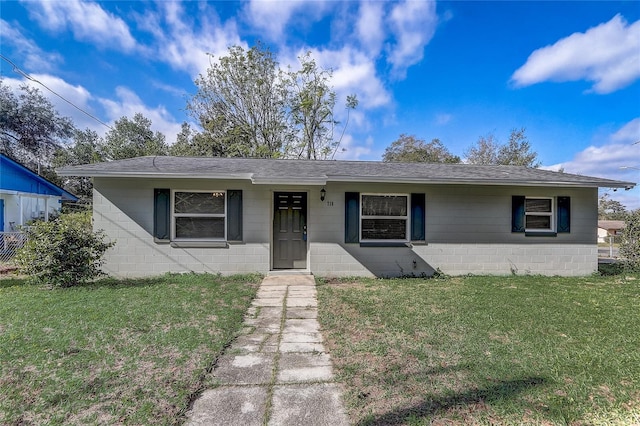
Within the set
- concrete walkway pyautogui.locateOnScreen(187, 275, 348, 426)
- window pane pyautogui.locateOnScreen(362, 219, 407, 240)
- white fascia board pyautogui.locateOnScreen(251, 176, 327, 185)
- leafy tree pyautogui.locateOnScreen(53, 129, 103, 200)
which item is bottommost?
concrete walkway pyautogui.locateOnScreen(187, 275, 348, 426)

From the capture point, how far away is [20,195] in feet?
43.2

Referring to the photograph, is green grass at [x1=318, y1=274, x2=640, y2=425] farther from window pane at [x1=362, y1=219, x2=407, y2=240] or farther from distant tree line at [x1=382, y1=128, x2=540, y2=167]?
distant tree line at [x1=382, y1=128, x2=540, y2=167]

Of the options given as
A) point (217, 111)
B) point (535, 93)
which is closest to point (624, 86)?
point (535, 93)

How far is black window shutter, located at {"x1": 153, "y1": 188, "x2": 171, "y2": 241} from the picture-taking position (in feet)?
22.5

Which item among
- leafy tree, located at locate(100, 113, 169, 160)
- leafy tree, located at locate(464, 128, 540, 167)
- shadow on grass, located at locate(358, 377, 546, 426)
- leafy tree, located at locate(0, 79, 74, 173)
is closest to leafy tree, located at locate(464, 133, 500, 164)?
leafy tree, located at locate(464, 128, 540, 167)

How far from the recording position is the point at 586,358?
3.08m

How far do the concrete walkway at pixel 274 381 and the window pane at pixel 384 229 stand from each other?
3.37 metres

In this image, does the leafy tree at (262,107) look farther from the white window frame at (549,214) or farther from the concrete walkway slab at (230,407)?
the concrete walkway slab at (230,407)

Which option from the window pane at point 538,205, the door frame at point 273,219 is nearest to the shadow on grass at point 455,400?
the door frame at point 273,219

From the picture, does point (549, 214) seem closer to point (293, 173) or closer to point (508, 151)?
point (293, 173)

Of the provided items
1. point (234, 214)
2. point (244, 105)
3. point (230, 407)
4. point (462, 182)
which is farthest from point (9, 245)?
point (244, 105)

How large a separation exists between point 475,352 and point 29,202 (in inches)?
748

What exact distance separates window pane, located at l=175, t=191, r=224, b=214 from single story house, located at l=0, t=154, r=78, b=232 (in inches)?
351

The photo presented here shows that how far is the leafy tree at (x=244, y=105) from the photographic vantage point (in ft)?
63.6
